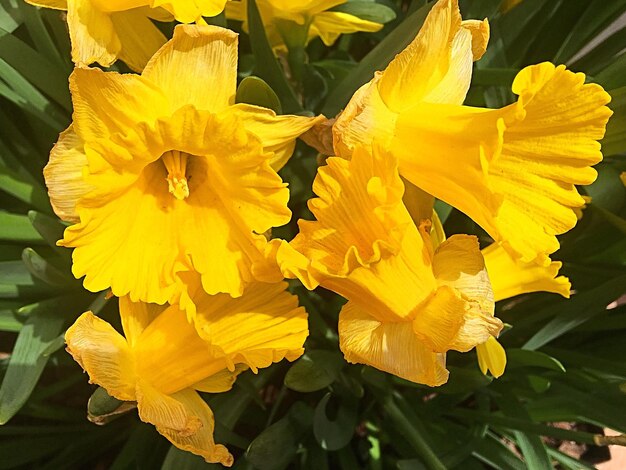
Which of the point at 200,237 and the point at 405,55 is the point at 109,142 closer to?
the point at 200,237

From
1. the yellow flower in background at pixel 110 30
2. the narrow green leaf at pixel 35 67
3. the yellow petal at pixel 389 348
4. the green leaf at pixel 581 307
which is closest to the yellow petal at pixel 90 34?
the yellow flower in background at pixel 110 30

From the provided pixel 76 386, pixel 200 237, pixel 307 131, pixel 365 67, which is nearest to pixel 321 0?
pixel 365 67

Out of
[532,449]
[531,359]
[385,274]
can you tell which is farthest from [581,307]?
[385,274]

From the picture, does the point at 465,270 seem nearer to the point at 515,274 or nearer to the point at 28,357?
the point at 515,274

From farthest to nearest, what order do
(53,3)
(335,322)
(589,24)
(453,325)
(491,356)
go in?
(335,322) → (589,24) → (491,356) → (53,3) → (453,325)

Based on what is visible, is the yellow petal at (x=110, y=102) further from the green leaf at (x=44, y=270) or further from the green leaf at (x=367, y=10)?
the green leaf at (x=367, y=10)
